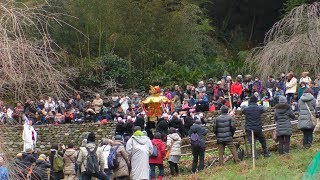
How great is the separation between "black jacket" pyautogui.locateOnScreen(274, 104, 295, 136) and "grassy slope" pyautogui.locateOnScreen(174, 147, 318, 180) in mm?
653

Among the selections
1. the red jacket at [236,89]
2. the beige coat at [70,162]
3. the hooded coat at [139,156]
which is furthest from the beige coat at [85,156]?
the red jacket at [236,89]

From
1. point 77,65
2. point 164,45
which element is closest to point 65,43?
point 77,65

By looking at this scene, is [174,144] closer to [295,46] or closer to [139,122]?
[139,122]

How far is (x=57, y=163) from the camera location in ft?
72.1

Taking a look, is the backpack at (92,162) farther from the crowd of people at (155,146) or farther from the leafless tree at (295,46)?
the leafless tree at (295,46)

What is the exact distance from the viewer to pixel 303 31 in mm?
32469

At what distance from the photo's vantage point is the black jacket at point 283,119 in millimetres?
21922

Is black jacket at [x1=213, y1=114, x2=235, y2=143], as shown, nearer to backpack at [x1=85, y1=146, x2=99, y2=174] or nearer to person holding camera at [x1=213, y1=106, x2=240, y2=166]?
person holding camera at [x1=213, y1=106, x2=240, y2=166]

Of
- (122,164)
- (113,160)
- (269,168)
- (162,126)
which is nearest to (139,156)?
(122,164)

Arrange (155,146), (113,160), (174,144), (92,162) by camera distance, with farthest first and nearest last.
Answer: (174,144)
(155,146)
(113,160)
(92,162)

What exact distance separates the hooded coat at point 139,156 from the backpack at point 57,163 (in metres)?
2.26

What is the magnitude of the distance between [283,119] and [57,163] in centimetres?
622

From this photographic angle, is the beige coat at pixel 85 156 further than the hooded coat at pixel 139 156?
No

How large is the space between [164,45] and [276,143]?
834 inches
